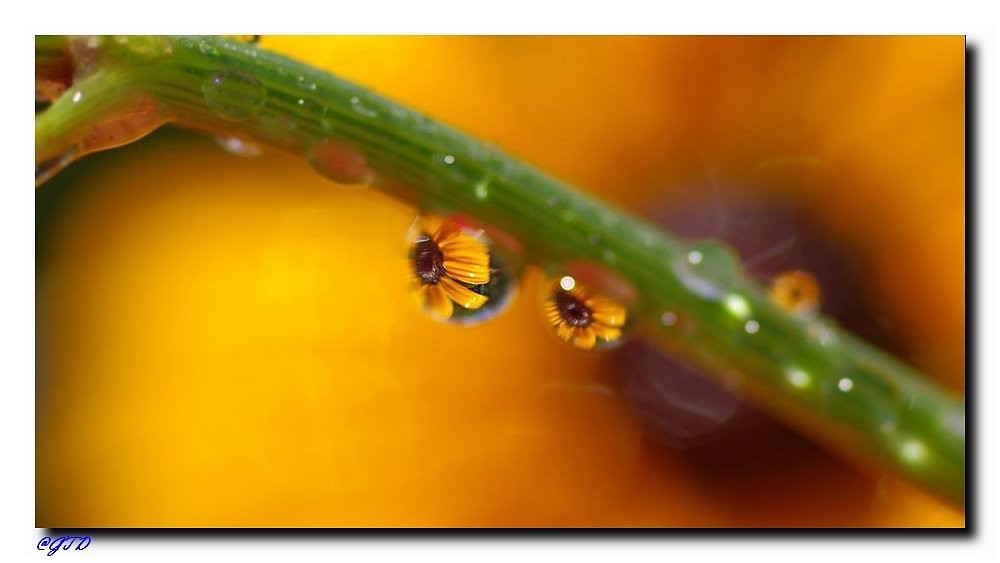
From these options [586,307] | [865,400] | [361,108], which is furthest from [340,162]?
[865,400]

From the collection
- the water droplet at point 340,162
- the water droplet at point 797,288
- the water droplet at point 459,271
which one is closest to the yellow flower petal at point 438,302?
the water droplet at point 459,271

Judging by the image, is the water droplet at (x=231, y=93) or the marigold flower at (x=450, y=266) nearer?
the water droplet at (x=231, y=93)

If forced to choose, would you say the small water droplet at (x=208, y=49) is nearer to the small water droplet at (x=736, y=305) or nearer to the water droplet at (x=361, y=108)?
the water droplet at (x=361, y=108)

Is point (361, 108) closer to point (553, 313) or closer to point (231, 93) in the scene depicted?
point (231, 93)

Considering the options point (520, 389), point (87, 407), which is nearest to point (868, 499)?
point (520, 389)

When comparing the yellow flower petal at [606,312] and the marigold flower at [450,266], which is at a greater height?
the marigold flower at [450,266]

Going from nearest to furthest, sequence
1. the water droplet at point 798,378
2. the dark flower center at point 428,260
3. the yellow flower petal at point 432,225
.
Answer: the water droplet at point 798,378
the yellow flower petal at point 432,225
the dark flower center at point 428,260

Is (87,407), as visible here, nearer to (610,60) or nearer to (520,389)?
(520,389)
